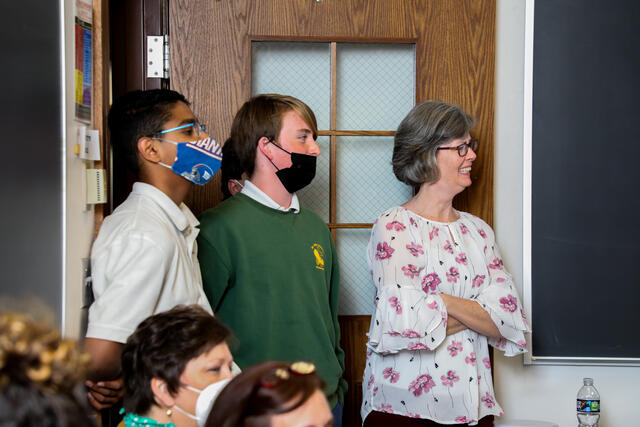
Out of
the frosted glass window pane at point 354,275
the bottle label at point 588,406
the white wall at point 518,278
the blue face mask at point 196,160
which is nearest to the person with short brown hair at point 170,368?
the blue face mask at point 196,160

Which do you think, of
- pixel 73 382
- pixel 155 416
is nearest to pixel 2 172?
pixel 155 416

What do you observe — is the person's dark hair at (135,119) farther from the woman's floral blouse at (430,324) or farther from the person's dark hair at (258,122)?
the woman's floral blouse at (430,324)

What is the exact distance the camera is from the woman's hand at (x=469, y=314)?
79.8 inches

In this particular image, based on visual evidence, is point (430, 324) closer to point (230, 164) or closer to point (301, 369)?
point (230, 164)

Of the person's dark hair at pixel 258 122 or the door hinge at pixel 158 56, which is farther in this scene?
the door hinge at pixel 158 56

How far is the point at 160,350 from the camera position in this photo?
1351 millimetres

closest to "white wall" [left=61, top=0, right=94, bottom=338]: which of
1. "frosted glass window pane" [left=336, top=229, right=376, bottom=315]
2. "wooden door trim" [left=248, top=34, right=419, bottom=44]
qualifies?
"wooden door trim" [left=248, top=34, right=419, bottom=44]

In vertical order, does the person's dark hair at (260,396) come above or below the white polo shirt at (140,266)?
below

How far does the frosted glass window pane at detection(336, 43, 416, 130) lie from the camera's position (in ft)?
8.02

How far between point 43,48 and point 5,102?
0.76 feet

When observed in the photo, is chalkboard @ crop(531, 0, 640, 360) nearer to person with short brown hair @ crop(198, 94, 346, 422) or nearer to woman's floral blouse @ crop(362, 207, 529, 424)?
woman's floral blouse @ crop(362, 207, 529, 424)

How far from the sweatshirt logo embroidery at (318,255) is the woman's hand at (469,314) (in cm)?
37

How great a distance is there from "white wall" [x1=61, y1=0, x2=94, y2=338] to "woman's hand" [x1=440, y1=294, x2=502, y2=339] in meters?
1.02

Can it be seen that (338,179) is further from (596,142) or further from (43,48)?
(43,48)
